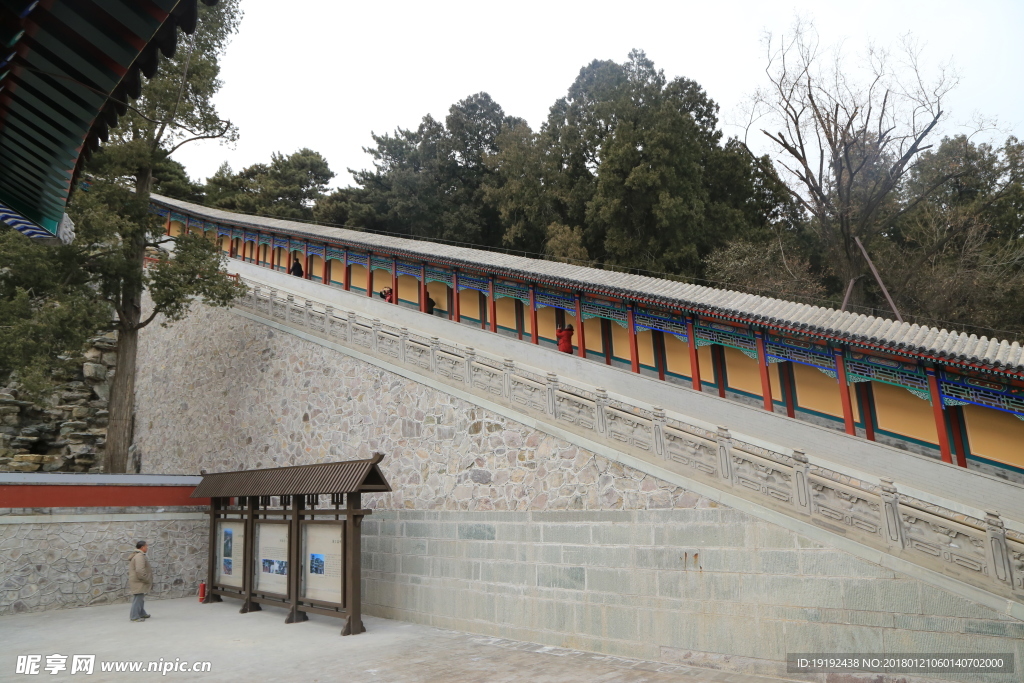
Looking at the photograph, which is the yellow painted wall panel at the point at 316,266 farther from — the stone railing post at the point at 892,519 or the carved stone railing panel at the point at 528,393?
the stone railing post at the point at 892,519

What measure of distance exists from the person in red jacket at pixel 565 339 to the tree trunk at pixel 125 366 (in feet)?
34.4

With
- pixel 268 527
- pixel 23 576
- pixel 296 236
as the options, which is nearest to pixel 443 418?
pixel 268 527

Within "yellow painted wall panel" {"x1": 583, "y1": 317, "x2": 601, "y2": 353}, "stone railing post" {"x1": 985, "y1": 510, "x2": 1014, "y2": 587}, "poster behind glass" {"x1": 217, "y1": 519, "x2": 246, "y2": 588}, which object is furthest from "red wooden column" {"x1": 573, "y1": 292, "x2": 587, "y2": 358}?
"stone railing post" {"x1": 985, "y1": 510, "x2": 1014, "y2": 587}

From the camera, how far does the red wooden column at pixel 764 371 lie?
1353 cm

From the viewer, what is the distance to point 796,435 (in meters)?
12.6

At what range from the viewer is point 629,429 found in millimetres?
9938

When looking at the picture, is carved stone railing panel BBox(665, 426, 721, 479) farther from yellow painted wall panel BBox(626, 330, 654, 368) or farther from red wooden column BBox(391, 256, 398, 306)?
red wooden column BBox(391, 256, 398, 306)

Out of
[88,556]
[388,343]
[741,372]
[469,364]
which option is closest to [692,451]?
[469,364]

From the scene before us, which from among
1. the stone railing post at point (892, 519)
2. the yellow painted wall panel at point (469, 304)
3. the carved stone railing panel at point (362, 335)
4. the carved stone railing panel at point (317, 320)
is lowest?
the stone railing post at point (892, 519)

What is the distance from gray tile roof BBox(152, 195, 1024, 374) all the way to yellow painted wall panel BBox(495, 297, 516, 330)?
1.05 m

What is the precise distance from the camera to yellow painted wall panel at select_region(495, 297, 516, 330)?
1892 centimetres

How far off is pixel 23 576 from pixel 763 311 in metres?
14.5

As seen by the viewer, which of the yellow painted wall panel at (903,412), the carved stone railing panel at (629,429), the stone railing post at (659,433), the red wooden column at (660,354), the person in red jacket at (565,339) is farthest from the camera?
the person in red jacket at (565,339)

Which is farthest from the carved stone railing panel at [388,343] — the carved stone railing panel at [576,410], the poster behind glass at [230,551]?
the carved stone railing panel at [576,410]
